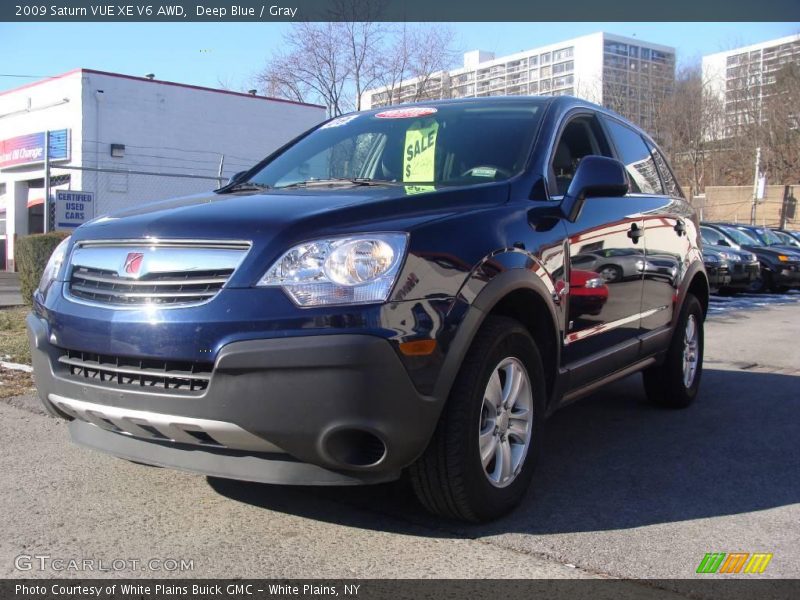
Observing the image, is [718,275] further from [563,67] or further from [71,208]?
[563,67]

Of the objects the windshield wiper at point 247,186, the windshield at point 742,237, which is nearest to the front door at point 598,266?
the windshield wiper at point 247,186

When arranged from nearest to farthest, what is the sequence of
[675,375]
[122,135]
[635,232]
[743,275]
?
[635,232]
[675,375]
[743,275]
[122,135]

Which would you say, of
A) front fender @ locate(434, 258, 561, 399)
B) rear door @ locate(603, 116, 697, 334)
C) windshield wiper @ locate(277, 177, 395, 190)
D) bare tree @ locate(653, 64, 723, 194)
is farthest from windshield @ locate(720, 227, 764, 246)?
bare tree @ locate(653, 64, 723, 194)

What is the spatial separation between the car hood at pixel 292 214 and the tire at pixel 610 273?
0.90m

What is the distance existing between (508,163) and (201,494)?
211 cm

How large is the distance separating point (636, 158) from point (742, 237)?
15.9 m

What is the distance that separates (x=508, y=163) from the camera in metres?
3.94

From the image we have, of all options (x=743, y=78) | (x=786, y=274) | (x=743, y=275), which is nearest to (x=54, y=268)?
(x=743, y=275)

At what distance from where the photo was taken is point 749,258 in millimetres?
16656

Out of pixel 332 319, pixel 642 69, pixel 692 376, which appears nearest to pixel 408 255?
pixel 332 319

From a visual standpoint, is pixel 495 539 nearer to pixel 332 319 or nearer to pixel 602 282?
pixel 332 319

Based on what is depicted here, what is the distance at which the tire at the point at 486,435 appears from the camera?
3027 mm

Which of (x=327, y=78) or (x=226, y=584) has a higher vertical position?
(x=327, y=78)

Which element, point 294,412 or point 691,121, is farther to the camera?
point 691,121
